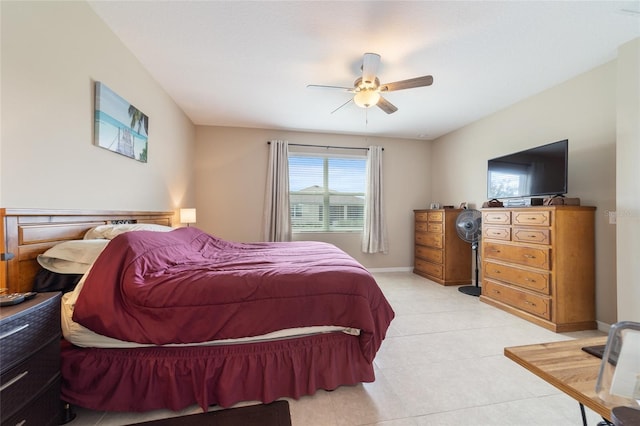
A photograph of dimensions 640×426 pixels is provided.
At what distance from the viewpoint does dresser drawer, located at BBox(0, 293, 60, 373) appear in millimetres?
926

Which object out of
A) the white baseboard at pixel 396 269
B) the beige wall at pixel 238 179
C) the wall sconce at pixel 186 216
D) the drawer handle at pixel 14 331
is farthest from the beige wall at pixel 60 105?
the white baseboard at pixel 396 269

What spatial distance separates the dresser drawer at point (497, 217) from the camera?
2.91m

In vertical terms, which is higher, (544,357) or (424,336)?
(544,357)

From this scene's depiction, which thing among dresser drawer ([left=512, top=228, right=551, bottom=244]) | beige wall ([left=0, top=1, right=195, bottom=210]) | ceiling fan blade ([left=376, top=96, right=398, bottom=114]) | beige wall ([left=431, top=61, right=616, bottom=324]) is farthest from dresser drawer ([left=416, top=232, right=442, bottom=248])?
beige wall ([left=0, top=1, right=195, bottom=210])

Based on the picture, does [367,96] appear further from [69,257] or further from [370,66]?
[69,257]

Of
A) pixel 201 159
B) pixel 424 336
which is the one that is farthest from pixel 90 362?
pixel 201 159

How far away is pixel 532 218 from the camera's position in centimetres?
262

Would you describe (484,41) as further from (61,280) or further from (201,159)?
(201,159)

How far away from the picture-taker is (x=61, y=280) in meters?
1.46

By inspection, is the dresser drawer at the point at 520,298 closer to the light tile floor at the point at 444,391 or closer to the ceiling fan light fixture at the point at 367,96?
the light tile floor at the point at 444,391

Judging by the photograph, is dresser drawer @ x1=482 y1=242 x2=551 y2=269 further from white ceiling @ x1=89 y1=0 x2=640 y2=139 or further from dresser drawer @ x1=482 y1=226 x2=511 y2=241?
white ceiling @ x1=89 y1=0 x2=640 y2=139

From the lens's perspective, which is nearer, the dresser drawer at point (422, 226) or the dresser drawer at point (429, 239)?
the dresser drawer at point (429, 239)

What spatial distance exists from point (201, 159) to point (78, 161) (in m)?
2.56

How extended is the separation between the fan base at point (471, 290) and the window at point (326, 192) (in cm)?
191
